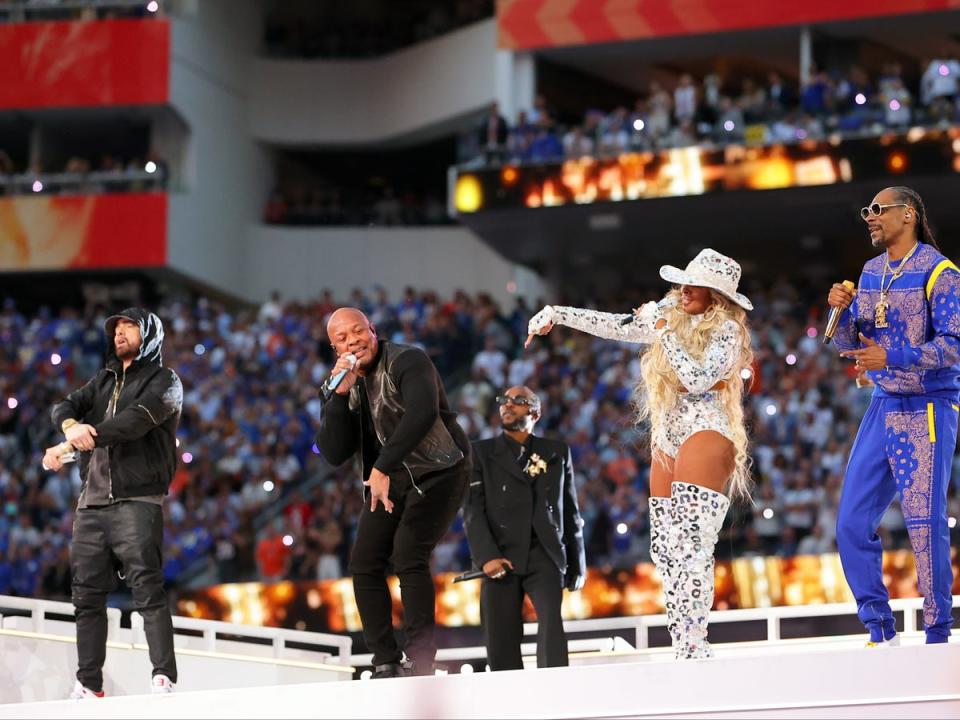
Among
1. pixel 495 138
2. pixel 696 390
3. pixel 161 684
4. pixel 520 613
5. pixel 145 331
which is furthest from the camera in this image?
pixel 495 138

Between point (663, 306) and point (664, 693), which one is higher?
point (663, 306)

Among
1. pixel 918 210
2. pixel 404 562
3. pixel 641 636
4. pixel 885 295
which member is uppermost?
pixel 918 210

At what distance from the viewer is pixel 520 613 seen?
733 centimetres

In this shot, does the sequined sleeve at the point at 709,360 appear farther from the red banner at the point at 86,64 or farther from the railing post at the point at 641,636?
the red banner at the point at 86,64

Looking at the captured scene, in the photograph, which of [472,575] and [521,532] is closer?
[472,575]

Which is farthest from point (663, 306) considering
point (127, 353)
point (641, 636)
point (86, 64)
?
point (86, 64)

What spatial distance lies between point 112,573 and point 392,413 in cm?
145

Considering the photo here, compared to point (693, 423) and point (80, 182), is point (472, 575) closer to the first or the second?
point (693, 423)

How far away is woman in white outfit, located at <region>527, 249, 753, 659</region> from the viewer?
18.1 feet

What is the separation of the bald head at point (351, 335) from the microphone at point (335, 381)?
0.13 ft

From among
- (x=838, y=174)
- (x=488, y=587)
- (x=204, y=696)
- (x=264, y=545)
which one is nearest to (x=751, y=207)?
(x=838, y=174)

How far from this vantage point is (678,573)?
217 inches

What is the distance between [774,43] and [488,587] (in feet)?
50.3

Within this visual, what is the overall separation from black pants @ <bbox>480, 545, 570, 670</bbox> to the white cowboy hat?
84.2 inches
